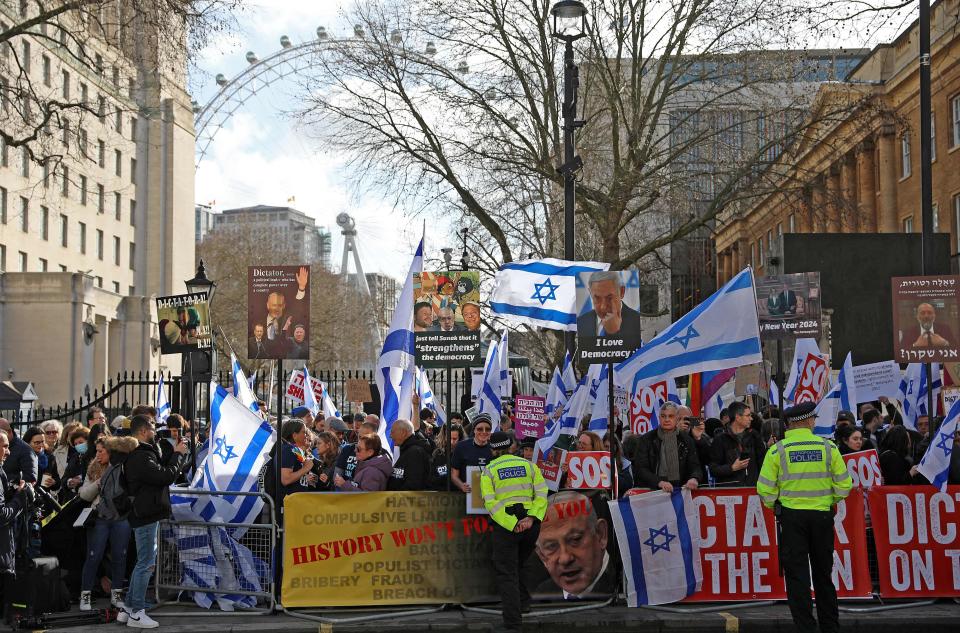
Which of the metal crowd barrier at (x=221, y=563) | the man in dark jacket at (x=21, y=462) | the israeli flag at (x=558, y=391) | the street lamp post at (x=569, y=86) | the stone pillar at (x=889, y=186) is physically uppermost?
the stone pillar at (x=889, y=186)

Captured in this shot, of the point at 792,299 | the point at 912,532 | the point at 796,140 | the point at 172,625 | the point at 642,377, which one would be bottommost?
the point at 172,625

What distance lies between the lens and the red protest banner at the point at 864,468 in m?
10.9

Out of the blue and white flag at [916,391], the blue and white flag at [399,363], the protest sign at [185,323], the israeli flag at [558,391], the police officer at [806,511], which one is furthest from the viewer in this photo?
the israeli flag at [558,391]

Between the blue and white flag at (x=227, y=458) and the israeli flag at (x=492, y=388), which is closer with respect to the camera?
the blue and white flag at (x=227, y=458)

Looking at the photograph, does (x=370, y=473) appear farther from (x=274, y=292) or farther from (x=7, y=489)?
(x=7, y=489)

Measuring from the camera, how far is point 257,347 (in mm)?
11398

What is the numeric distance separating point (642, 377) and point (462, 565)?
2552mm

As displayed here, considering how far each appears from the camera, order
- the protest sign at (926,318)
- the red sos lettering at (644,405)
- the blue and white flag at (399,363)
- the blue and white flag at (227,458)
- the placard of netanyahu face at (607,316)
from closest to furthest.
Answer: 1. the placard of netanyahu face at (607,316)
2. the blue and white flag at (227,458)
3. the blue and white flag at (399,363)
4. the protest sign at (926,318)
5. the red sos lettering at (644,405)

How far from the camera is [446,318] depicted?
39.2 feet

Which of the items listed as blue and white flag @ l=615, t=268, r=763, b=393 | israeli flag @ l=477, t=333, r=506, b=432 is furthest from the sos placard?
israeli flag @ l=477, t=333, r=506, b=432

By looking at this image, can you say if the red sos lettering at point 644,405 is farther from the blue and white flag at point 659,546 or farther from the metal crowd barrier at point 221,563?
the metal crowd barrier at point 221,563

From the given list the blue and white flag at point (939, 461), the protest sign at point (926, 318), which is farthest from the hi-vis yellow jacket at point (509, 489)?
the protest sign at point (926, 318)

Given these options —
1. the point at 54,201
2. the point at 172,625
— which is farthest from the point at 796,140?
the point at 54,201

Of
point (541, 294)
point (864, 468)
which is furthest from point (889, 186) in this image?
point (864, 468)
